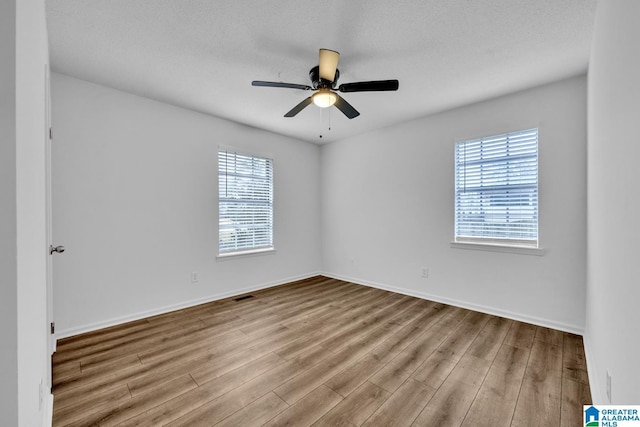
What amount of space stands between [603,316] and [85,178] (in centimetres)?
446

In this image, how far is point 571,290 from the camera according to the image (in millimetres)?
2689

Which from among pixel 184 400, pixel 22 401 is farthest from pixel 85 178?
pixel 22 401

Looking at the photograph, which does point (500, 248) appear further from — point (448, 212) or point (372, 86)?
point (372, 86)

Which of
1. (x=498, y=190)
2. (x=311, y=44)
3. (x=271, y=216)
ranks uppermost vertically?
(x=311, y=44)

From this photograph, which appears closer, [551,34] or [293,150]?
[551,34]

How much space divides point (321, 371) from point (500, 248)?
2515 millimetres

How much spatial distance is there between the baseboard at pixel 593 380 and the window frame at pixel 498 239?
0.94 meters

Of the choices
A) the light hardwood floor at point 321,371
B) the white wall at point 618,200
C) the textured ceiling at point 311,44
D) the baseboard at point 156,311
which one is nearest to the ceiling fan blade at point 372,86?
the textured ceiling at point 311,44

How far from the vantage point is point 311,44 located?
2135 mm

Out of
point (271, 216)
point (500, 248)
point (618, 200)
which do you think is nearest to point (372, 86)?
point (618, 200)

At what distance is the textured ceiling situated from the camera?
1782mm

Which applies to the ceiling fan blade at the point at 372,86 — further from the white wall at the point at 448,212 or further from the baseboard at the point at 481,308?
the baseboard at the point at 481,308

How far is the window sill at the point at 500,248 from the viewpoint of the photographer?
2.87m

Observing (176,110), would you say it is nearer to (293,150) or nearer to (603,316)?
(293,150)
